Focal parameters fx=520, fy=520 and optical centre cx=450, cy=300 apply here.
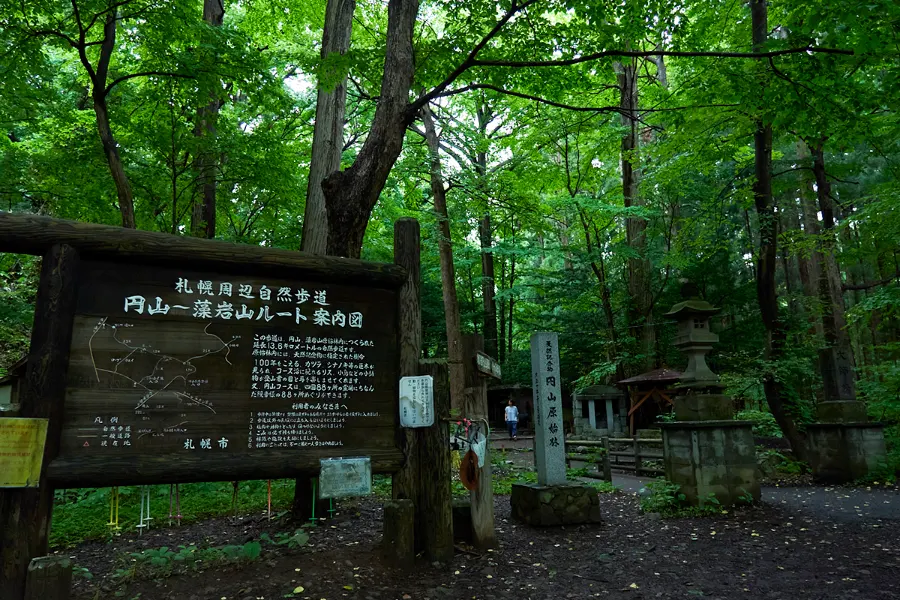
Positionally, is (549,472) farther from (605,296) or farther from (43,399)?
(605,296)

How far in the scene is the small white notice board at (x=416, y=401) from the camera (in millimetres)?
4688

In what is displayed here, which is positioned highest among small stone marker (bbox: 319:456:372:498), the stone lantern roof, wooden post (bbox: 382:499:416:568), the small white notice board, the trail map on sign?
the stone lantern roof

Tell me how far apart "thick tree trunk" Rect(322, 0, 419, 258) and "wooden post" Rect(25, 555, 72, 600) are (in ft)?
12.2

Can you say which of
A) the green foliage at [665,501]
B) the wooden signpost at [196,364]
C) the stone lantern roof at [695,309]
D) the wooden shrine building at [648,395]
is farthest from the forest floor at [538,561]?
the wooden shrine building at [648,395]

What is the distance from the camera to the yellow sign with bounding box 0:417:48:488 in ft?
10.8

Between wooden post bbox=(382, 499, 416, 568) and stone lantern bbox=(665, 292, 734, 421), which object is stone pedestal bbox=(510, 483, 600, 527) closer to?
stone lantern bbox=(665, 292, 734, 421)

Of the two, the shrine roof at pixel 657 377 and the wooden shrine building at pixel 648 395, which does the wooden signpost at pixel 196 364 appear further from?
the wooden shrine building at pixel 648 395

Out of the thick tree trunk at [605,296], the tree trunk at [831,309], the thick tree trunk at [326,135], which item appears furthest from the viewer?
the thick tree trunk at [605,296]

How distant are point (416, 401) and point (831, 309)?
14075 millimetres

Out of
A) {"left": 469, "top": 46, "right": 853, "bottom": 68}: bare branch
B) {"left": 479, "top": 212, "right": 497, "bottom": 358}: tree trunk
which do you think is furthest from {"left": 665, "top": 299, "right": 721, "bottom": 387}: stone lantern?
{"left": 479, "top": 212, "right": 497, "bottom": 358}: tree trunk

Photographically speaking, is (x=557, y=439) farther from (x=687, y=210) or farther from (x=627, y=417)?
(x=687, y=210)

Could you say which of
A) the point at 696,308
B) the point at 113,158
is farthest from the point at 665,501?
the point at 113,158

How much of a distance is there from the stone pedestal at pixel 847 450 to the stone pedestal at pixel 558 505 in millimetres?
6040

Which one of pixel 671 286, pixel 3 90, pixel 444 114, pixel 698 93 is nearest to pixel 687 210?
pixel 671 286
